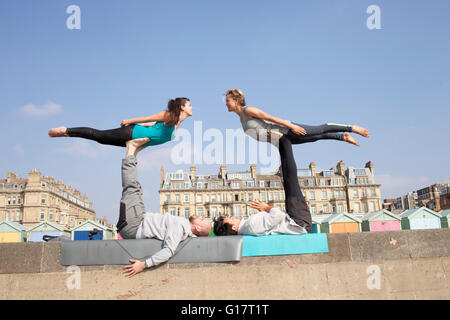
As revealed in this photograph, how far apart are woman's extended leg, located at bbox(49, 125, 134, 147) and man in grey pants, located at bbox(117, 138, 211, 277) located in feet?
0.38

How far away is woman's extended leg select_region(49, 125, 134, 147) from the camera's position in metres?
4.12

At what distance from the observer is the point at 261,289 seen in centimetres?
308

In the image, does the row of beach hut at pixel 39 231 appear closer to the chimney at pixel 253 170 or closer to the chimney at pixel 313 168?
the chimney at pixel 253 170

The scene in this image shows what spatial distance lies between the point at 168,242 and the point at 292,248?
4.02 ft

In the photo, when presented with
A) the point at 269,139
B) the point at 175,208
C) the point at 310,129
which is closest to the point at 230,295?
the point at 269,139

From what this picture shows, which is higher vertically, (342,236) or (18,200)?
(18,200)

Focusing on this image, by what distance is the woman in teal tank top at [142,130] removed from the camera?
413 cm

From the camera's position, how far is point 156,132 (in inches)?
164

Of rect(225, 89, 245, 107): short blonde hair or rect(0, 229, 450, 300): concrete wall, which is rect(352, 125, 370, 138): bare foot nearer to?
rect(225, 89, 245, 107): short blonde hair

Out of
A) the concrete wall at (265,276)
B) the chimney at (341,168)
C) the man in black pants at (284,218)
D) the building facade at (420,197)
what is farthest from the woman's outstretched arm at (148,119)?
the building facade at (420,197)

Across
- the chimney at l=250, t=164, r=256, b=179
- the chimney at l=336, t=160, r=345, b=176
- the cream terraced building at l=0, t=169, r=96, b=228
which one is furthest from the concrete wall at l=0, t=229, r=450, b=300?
the cream terraced building at l=0, t=169, r=96, b=228

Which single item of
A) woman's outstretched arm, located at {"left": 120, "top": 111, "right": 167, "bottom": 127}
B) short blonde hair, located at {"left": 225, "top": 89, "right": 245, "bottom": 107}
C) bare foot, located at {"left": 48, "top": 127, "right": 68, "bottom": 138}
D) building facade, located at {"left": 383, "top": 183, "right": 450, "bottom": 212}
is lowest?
bare foot, located at {"left": 48, "top": 127, "right": 68, "bottom": 138}

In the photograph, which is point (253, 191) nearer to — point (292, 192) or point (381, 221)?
point (381, 221)
